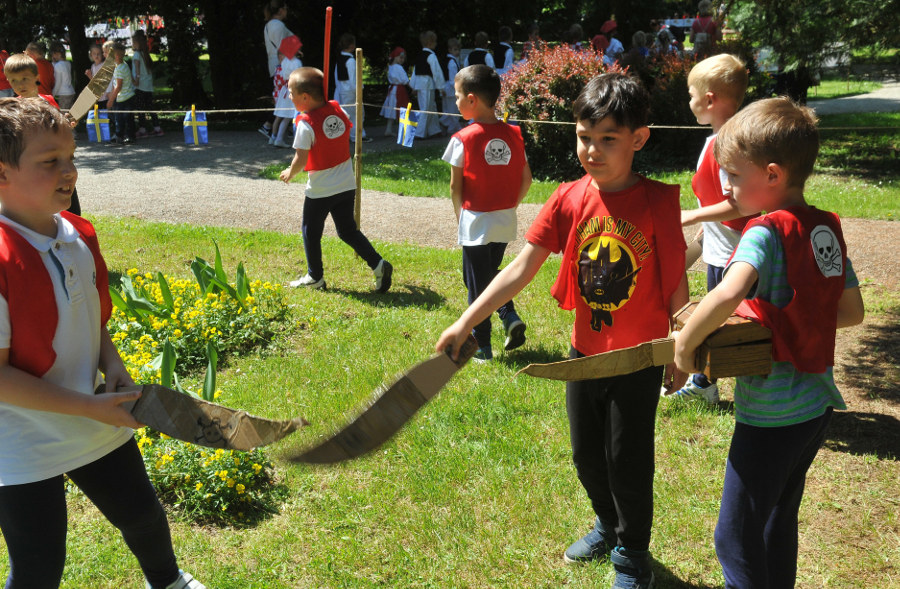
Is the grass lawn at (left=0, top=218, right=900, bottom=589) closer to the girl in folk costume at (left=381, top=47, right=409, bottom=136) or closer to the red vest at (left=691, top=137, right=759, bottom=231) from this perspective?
the red vest at (left=691, top=137, right=759, bottom=231)

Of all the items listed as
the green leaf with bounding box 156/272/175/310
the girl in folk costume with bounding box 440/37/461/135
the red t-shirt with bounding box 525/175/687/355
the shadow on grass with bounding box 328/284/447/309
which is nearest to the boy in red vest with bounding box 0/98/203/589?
the red t-shirt with bounding box 525/175/687/355

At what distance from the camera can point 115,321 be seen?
5.62 metres

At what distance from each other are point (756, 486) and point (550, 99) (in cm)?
957

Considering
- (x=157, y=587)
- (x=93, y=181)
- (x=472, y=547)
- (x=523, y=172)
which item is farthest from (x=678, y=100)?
(x=157, y=587)

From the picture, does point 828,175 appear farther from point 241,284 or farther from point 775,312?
point 775,312

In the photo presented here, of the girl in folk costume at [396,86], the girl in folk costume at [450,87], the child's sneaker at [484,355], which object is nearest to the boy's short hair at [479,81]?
the child's sneaker at [484,355]

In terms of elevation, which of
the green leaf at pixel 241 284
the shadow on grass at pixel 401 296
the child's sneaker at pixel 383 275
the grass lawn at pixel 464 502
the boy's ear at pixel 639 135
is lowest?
the grass lawn at pixel 464 502

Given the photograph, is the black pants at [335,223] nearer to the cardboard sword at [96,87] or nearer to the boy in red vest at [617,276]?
the cardboard sword at [96,87]

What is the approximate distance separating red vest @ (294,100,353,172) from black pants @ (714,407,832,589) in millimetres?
4817

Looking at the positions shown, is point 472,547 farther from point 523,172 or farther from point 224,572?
point 523,172

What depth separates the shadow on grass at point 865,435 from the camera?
406 centimetres

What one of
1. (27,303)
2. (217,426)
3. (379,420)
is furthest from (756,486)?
(27,303)

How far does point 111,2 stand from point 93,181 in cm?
813

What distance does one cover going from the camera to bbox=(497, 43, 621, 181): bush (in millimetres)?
11219
